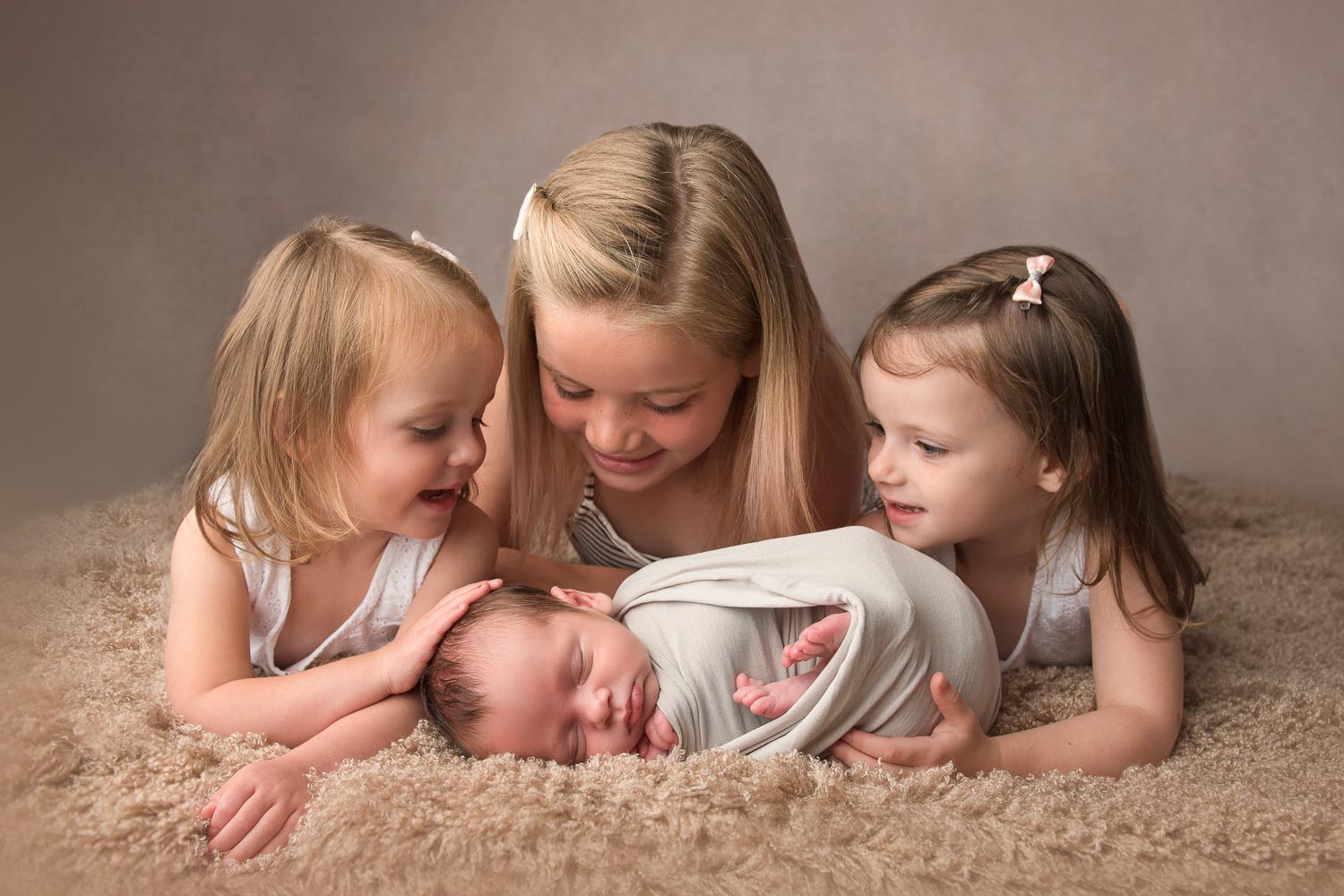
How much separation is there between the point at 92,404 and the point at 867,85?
1659 mm

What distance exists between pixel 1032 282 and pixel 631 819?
745 millimetres

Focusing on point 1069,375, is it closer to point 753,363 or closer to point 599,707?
point 753,363

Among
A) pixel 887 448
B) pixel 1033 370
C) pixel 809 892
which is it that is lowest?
pixel 809 892

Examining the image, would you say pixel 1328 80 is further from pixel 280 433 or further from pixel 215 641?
pixel 215 641

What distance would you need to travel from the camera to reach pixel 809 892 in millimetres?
1066

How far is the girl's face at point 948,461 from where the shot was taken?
1419mm

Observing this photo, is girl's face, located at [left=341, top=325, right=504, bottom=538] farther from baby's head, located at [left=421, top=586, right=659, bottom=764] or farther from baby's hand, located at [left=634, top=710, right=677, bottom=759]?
baby's hand, located at [left=634, top=710, right=677, bottom=759]

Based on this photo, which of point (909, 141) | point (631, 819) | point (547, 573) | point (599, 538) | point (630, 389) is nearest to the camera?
point (631, 819)

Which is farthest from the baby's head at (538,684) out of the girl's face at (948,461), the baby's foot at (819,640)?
the girl's face at (948,461)

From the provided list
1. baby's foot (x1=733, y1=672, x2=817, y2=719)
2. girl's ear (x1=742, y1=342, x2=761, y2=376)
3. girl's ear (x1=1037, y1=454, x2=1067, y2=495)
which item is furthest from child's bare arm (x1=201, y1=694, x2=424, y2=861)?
girl's ear (x1=1037, y1=454, x2=1067, y2=495)

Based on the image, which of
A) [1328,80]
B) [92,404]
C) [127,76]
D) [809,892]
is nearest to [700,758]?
[809,892]

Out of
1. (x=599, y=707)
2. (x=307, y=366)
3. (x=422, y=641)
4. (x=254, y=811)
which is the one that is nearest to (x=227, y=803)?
(x=254, y=811)

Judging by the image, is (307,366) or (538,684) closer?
(538,684)

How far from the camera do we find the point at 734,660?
1360 millimetres
